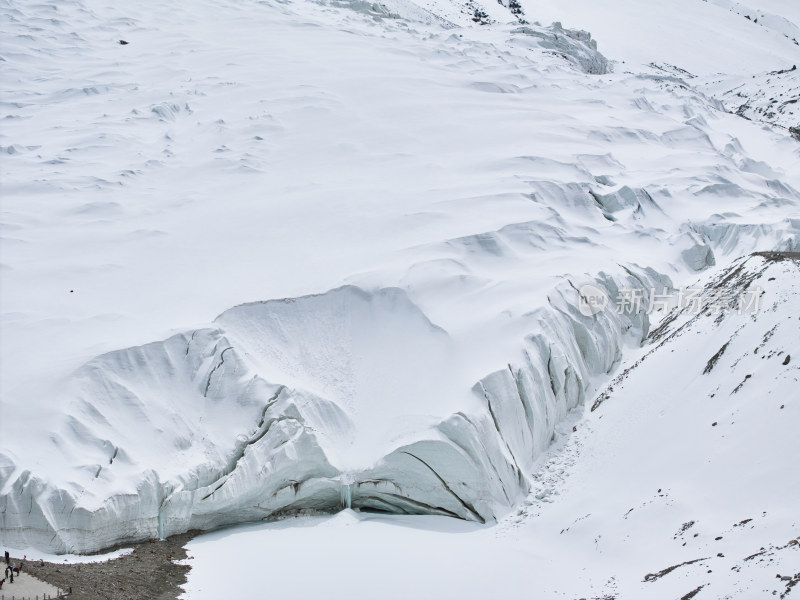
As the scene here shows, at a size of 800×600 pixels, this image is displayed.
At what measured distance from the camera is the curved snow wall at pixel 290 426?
19078 mm

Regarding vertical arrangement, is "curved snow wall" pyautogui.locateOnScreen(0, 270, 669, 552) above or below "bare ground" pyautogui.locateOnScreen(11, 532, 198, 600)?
above

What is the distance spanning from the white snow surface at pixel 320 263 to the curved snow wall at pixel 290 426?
0.07m

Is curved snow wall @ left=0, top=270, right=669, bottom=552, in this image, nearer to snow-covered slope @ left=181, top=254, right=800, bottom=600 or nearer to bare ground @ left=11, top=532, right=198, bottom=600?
bare ground @ left=11, top=532, right=198, bottom=600

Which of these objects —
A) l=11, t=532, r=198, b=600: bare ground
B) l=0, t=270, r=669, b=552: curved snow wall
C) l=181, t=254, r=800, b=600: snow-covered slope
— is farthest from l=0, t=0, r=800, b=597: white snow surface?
l=11, t=532, r=198, b=600: bare ground

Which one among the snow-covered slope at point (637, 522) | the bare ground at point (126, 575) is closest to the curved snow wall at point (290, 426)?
the bare ground at point (126, 575)

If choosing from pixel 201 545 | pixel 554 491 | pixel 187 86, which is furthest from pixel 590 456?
pixel 187 86

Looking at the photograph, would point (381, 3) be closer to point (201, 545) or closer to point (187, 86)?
point (187, 86)

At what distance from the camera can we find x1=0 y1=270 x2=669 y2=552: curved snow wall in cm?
1908

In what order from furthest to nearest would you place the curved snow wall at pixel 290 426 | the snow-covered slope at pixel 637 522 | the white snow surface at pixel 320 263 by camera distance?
the white snow surface at pixel 320 263 < the curved snow wall at pixel 290 426 < the snow-covered slope at pixel 637 522

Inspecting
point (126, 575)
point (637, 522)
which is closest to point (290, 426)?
point (126, 575)

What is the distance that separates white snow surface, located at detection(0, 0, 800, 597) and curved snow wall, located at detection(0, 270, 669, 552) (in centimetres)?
7

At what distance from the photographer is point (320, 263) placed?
2764cm

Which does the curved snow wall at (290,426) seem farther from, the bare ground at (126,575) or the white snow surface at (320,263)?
the bare ground at (126,575)

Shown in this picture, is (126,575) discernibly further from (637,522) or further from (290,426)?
(637,522)
